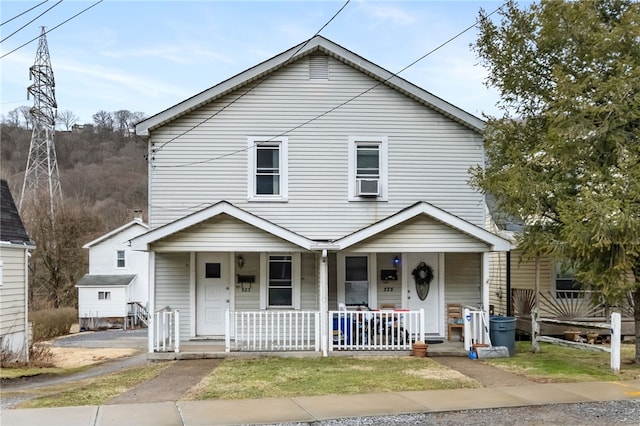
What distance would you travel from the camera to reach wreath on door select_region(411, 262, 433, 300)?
48.1 feet

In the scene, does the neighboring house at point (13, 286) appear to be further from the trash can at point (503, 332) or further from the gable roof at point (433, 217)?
the trash can at point (503, 332)

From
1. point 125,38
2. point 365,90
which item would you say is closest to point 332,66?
point 365,90

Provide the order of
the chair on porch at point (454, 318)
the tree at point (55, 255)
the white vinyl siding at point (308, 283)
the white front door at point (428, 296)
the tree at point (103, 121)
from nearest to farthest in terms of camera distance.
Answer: the chair on porch at point (454, 318) → the white vinyl siding at point (308, 283) → the white front door at point (428, 296) → the tree at point (55, 255) → the tree at point (103, 121)

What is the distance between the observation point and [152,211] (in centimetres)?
1420

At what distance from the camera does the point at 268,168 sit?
47.5 feet

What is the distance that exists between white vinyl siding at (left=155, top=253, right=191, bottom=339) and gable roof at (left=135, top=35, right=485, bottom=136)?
328 cm

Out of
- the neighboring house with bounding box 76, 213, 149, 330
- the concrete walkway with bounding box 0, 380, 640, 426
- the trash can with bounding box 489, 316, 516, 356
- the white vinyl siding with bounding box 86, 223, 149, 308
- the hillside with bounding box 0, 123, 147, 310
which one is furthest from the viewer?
the hillside with bounding box 0, 123, 147, 310

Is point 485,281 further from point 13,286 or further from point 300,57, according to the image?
point 13,286

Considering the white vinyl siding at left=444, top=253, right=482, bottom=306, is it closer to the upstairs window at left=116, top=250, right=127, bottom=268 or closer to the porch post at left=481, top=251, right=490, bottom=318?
the porch post at left=481, top=251, right=490, bottom=318

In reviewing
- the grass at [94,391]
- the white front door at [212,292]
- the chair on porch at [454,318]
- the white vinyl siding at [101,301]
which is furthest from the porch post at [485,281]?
the white vinyl siding at [101,301]

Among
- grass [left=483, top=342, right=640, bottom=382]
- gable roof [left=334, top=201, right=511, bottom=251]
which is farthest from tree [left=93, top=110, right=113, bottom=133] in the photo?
grass [left=483, top=342, right=640, bottom=382]

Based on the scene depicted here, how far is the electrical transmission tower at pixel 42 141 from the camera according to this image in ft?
130

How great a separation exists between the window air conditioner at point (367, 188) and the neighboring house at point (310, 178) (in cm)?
3

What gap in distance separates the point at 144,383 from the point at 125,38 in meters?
7.63
